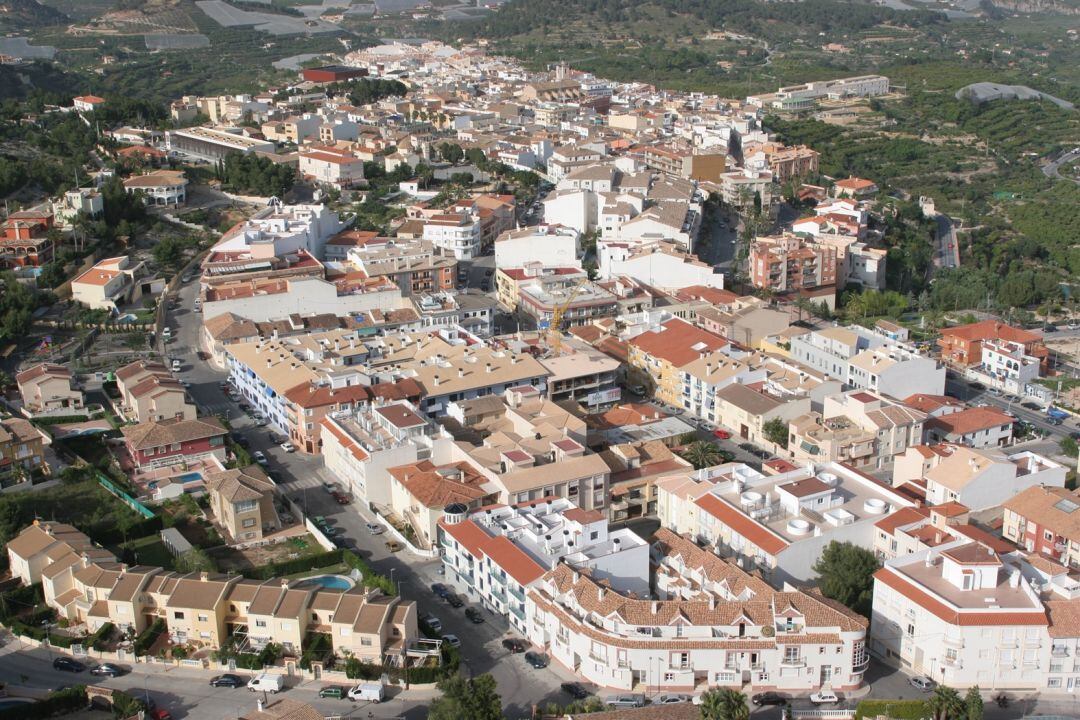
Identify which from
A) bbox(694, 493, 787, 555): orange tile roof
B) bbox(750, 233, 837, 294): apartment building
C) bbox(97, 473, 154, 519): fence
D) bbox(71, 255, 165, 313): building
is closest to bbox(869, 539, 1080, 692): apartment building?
bbox(694, 493, 787, 555): orange tile roof

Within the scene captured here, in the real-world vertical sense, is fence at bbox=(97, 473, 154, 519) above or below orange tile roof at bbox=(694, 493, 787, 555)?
below

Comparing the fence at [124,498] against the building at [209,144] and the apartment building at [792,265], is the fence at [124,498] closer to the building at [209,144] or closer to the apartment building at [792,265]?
the apartment building at [792,265]

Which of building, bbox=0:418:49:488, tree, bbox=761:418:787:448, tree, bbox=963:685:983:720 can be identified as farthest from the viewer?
tree, bbox=761:418:787:448

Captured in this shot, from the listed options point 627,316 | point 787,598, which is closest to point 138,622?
point 787,598

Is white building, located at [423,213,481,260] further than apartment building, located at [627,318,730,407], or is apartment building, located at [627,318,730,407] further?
white building, located at [423,213,481,260]

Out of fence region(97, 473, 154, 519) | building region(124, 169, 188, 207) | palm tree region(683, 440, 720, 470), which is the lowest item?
fence region(97, 473, 154, 519)

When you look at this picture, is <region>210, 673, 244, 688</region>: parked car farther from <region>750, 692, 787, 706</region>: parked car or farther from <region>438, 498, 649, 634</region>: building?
<region>750, 692, 787, 706</region>: parked car
